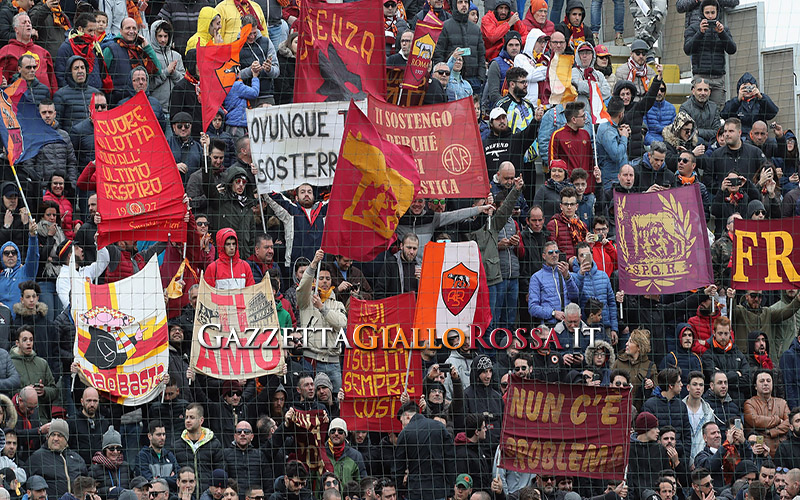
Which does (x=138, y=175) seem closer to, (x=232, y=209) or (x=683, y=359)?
(x=232, y=209)

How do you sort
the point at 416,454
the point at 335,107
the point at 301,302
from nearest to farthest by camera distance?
the point at 416,454, the point at 301,302, the point at 335,107

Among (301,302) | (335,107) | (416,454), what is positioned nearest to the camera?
(416,454)

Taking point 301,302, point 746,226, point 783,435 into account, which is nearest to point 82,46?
point 301,302

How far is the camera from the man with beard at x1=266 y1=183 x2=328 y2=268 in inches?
585

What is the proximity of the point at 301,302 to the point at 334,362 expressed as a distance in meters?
0.59

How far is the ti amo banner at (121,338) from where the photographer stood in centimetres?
1332

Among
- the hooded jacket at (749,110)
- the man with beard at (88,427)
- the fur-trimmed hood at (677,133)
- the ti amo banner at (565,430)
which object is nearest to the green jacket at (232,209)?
the man with beard at (88,427)

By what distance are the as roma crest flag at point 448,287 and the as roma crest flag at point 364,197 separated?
54 centimetres

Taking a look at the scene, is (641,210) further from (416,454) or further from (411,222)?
(416,454)

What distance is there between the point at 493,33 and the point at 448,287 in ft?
16.8

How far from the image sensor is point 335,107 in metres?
15.0

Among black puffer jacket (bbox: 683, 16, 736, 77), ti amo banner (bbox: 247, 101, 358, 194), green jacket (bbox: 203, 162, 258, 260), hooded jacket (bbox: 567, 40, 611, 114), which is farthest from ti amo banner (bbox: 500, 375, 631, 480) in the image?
black puffer jacket (bbox: 683, 16, 736, 77)

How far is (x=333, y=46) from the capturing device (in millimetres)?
15586

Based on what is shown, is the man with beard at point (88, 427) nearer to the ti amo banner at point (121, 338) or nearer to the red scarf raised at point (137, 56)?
the ti amo banner at point (121, 338)
